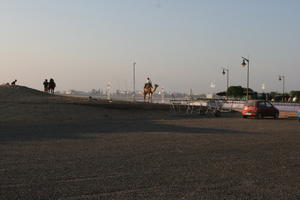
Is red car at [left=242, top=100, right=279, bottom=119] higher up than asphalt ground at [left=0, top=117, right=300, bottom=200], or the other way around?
red car at [left=242, top=100, right=279, bottom=119]

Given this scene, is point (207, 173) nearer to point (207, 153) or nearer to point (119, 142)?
point (207, 153)

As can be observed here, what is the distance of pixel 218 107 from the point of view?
32844 mm

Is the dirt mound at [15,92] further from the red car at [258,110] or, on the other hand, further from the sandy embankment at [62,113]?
the red car at [258,110]

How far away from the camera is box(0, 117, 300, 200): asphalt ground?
5.99 metres

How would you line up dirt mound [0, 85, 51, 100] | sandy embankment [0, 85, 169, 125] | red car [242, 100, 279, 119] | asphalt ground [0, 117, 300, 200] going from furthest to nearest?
dirt mound [0, 85, 51, 100] → red car [242, 100, 279, 119] → sandy embankment [0, 85, 169, 125] → asphalt ground [0, 117, 300, 200]

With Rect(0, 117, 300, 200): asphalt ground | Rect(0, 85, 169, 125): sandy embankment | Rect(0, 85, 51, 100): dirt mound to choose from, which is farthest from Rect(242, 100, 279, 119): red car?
Rect(0, 85, 51, 100): dirt mound

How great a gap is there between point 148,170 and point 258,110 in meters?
22.0

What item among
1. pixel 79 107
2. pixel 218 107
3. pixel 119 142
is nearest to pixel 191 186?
pixel 119 142

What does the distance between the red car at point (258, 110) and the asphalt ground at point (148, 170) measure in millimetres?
15705

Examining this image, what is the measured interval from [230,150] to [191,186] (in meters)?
4.75

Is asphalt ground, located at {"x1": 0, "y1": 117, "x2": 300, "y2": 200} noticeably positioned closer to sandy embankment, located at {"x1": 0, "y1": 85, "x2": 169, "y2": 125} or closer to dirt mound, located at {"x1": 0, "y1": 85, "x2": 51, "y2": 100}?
sandy embankment, located at {"x1": 0, "y1": 85, "x2": 169, "y2": 125}

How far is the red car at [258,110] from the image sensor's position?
28.1 meters

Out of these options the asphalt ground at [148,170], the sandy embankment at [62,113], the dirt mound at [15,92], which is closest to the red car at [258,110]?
the sandy embankment at [62,113]

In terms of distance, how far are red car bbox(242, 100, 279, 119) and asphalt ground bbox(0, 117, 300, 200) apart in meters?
15.7
